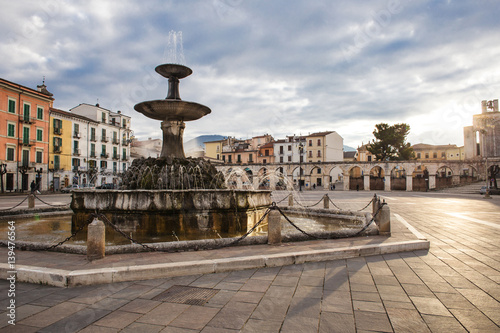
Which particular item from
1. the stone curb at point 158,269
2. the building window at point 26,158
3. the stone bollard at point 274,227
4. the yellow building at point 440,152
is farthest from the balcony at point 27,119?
the yellow building at point 440,152

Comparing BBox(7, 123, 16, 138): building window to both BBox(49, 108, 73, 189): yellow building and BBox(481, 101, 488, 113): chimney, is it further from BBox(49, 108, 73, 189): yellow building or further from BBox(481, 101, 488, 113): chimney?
BBox(481, 101, 488, 113): chimney

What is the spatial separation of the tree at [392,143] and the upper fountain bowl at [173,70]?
178ft

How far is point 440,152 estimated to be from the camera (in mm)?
79125

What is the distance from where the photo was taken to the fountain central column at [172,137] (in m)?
11.1

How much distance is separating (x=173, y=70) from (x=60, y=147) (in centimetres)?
3541

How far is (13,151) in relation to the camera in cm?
3266

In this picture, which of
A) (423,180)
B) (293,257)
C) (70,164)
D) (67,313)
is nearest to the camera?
(67,313)

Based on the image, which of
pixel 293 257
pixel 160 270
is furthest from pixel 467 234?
pixel 160 270

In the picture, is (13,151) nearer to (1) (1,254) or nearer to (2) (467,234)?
(1) (1,254)

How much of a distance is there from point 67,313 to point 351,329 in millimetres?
2871

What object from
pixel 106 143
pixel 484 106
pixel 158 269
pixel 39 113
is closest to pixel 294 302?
pixel 158 269

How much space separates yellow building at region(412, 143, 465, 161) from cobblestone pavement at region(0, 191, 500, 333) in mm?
85353

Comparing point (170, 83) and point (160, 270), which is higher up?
point (170, 83)

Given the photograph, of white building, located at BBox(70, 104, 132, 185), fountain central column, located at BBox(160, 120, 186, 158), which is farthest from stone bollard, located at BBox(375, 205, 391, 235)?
white building, located at BBox(70, 104, 132, 185)
